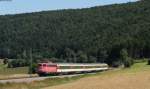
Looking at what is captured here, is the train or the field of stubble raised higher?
the train

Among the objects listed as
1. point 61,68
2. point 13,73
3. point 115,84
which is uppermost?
point 61,68

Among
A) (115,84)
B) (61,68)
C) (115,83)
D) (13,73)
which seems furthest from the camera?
(13,73)

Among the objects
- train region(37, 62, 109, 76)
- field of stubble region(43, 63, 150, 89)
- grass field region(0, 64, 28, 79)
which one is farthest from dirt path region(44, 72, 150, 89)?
grass field region(0, 64, 28, 79)

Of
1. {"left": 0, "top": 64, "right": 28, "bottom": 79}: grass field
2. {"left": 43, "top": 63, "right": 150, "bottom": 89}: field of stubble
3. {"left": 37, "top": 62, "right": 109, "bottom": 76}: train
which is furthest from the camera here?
{"left": 0, "top": 64, "right": 28, "bottom": 79}: grass field

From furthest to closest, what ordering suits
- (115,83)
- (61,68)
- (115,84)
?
(61,68) → (115,83) → (115,84)

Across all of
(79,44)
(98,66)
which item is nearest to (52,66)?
(98,66)

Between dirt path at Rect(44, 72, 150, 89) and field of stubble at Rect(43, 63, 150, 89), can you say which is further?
field of stubble at Rect(43, 63, 150, 89)

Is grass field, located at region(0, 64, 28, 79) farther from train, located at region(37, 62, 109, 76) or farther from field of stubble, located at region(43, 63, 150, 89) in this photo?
field of stubble, located at region(43, 63, 150, 89)

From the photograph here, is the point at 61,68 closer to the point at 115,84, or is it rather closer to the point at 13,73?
the point at 13,73

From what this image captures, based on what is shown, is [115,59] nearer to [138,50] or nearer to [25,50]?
[138,50]

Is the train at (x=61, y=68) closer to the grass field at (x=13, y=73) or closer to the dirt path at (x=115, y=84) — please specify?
the grass field at (x=13, y=73)

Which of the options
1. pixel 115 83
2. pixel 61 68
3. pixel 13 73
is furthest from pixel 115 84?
pixel 13 73

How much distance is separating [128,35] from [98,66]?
229 ft

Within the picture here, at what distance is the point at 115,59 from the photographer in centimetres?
17212
